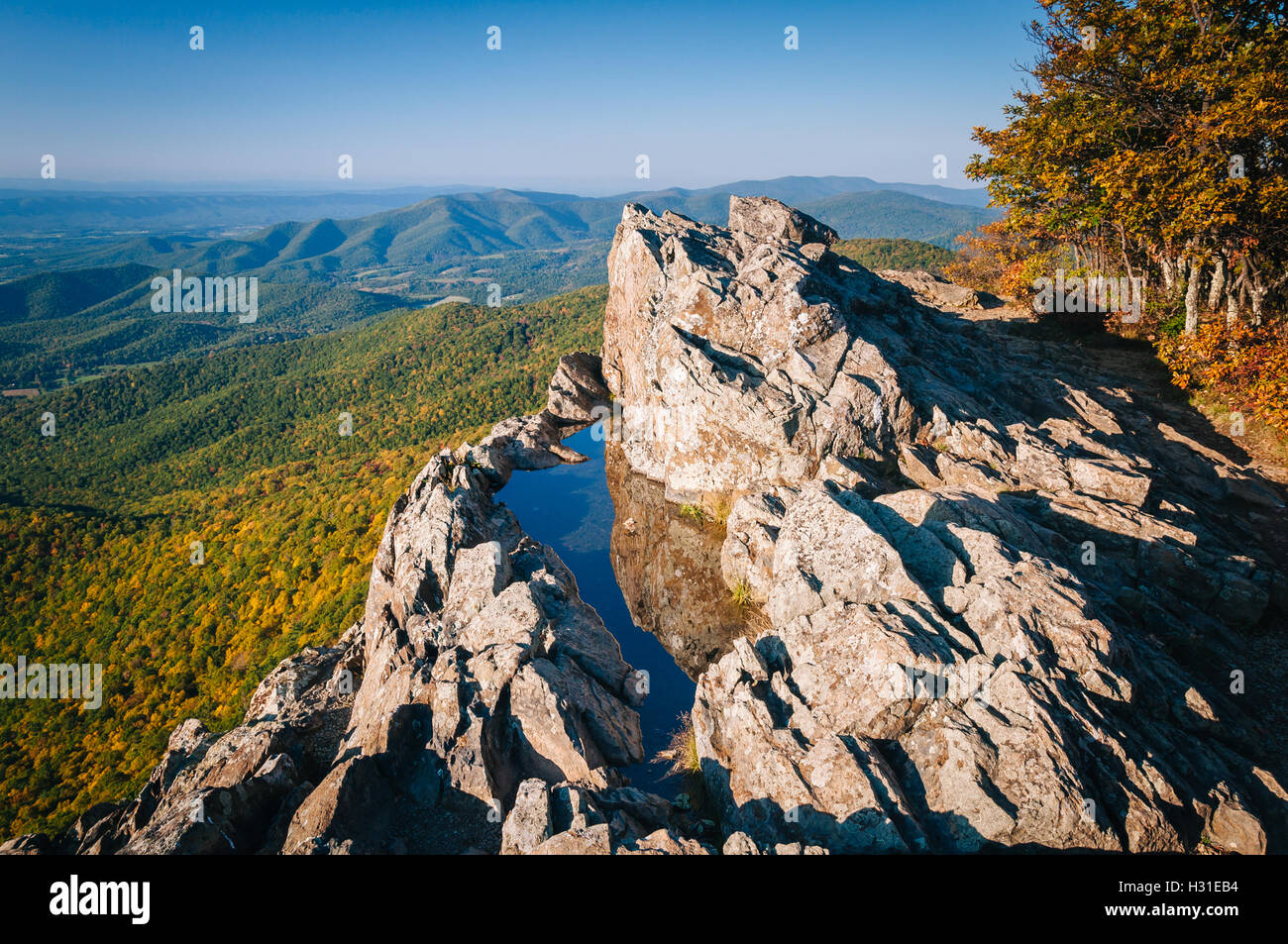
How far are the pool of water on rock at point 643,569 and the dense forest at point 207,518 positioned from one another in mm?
13732

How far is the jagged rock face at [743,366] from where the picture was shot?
55.2 ft

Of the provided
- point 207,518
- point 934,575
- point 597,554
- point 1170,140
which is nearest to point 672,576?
point 597,554

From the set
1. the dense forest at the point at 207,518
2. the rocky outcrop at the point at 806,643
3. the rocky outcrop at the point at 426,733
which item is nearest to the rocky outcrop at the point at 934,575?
the rocky outcrop at the point at 806,643

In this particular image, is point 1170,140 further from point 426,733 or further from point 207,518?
point 207,518

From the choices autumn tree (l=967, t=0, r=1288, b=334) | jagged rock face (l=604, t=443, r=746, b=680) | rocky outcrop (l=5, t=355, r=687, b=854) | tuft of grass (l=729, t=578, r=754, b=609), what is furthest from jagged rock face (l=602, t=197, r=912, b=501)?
autumn tree (l=967, t=0, r=1288, b=334)

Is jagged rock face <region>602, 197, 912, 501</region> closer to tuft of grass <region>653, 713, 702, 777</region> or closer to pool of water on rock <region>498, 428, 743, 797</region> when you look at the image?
pool of water on rock <region>498, 428, 743, 797</region>

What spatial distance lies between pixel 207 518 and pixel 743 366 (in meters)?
56.1

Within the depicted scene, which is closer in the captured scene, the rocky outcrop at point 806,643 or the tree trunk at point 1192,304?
the rocky outcrop at point 806,643

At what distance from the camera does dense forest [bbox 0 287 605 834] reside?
31094 mm

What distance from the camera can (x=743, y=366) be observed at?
Result: 18.5 m

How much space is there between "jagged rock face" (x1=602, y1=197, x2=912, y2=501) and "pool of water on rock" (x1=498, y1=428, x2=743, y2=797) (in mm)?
1529

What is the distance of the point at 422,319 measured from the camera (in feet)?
342

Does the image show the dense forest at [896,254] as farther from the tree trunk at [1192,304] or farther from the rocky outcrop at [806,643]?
the rocky outcrop at [806,643]
